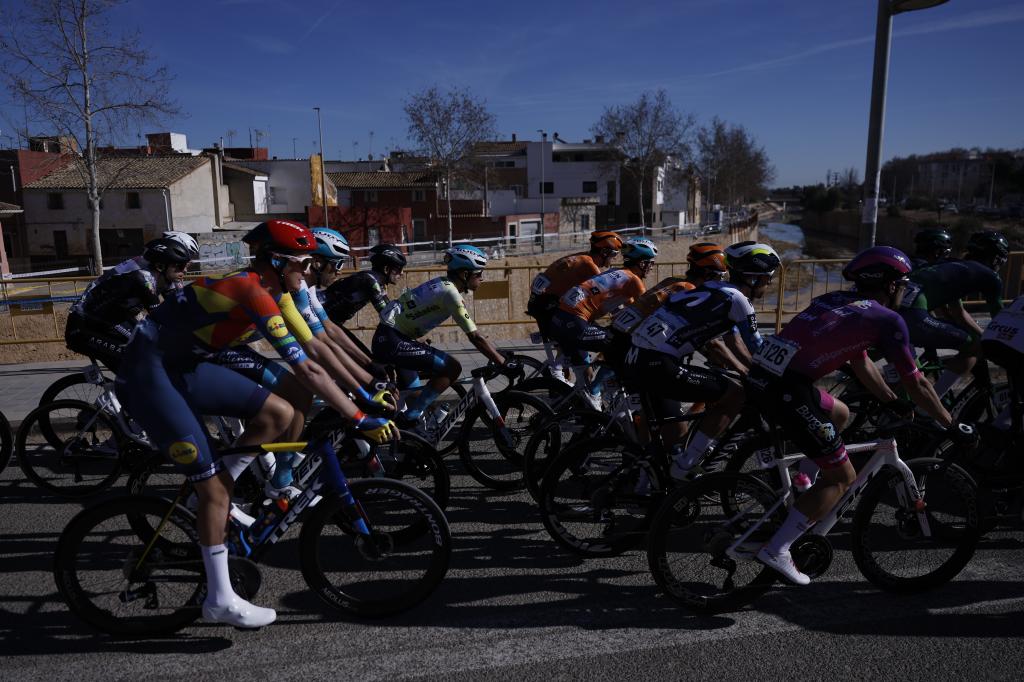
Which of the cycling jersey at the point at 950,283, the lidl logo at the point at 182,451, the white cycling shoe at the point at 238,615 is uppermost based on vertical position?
the cycling jersey at the point at 950,283

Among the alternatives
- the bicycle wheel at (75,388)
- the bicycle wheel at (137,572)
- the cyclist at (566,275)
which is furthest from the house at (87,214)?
the bicycle wheel at (137,572)

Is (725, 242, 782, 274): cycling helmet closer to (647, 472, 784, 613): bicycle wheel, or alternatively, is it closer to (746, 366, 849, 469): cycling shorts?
(746, 366, 849, 469): cycling shorts

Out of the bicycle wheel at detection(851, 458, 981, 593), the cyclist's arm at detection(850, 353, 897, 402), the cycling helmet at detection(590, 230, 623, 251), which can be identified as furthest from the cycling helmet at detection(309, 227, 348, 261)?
the bicycle wheel at detection(851, 458, 981, 593)

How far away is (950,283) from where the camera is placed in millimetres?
6266

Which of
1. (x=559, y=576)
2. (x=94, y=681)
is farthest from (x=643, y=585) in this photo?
(x=94, y=681)

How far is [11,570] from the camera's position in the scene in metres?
4.41

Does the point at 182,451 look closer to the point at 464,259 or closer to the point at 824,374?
the point at 464,259

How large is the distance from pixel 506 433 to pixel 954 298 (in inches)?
166

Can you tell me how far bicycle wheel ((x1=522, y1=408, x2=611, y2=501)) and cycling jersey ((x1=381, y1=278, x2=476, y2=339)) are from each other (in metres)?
1.29

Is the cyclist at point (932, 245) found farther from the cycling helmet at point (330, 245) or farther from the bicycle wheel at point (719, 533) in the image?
the cycling helmet at point (330, 245)

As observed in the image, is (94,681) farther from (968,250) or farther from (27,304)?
(27,304)

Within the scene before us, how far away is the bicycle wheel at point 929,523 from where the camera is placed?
3988 mm

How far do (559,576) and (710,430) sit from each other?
137 centimetres

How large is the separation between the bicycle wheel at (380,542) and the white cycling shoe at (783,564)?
173cm
